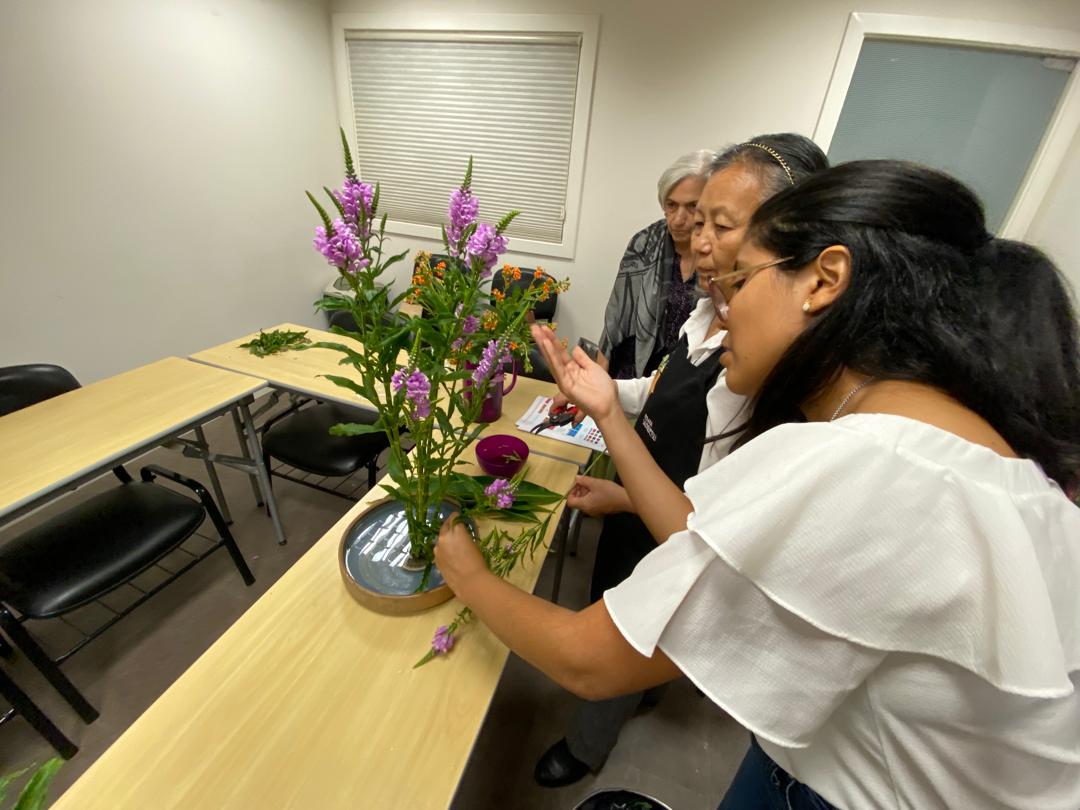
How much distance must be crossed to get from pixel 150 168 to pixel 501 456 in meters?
2.75

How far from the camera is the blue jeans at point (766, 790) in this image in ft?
2.09

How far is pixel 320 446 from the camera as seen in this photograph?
1.93m

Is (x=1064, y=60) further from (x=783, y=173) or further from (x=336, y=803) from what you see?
(x=336, y=803)

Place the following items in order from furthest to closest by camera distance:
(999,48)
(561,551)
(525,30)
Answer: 1. (525,30)
2. (999,48)
3. (561,551)

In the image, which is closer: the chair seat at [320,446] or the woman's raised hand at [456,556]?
the woman's raised hand at [456,556]

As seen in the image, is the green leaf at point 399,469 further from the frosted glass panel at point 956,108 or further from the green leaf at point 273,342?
the frosted glass panel at point 956,108

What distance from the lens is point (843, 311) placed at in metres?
0.48

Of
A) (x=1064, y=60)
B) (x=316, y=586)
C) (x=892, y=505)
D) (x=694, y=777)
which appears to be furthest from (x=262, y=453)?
(x=1064, y=60)

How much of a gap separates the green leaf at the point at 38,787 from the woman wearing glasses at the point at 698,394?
2.79 feet

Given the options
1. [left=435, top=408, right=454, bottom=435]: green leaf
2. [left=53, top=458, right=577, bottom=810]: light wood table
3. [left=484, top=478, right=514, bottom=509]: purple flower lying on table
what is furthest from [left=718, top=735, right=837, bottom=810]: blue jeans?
[left=435, top=408, right=454, bottom=435]: green leaf

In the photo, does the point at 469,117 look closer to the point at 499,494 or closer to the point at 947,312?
the point at 499,494

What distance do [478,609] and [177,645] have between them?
1708mm

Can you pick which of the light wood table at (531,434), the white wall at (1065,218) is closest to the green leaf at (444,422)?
the light wood table at (531,434)

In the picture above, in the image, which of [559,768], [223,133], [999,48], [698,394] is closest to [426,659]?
[698,394]
